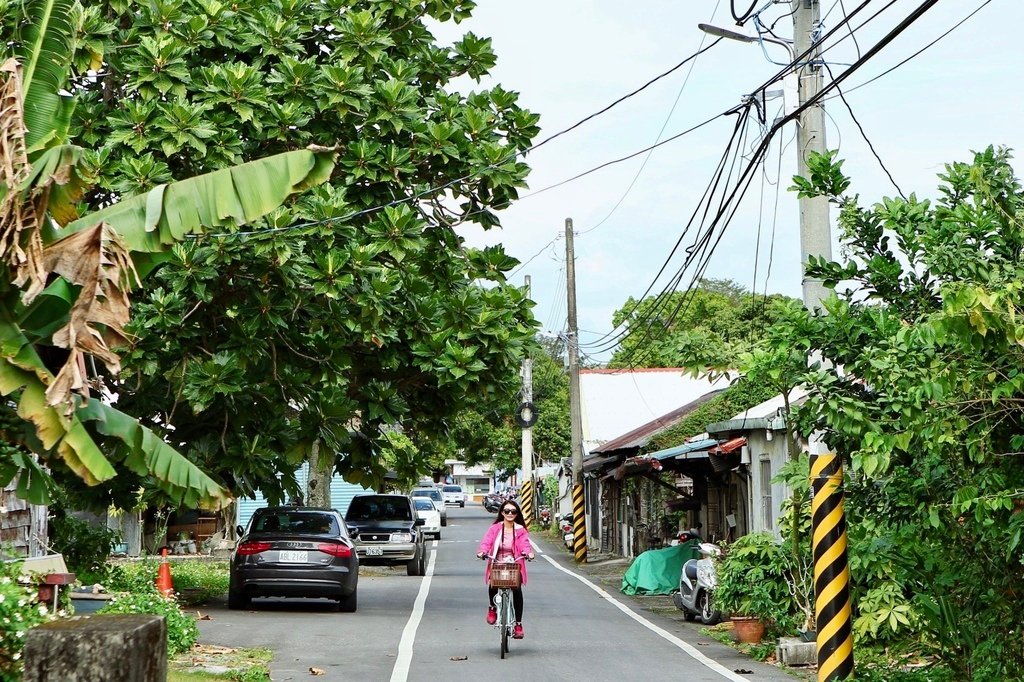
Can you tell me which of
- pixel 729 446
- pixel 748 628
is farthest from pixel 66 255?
pixel 729 446

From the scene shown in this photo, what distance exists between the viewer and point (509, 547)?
15188 millimetres

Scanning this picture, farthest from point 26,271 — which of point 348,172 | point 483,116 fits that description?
point 483,116

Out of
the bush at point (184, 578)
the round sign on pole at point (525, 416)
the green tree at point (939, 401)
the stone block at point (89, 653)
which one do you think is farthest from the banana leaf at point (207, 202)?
the round sign on pole at point (525, 416)

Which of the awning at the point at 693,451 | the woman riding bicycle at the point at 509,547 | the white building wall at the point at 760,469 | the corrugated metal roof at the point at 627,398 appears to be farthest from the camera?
the corrugated metal roof at the point at 627,398

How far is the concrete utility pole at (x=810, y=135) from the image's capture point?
11.8 m

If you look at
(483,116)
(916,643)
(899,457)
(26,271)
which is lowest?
(916,643)

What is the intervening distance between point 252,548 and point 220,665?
6.21 metres

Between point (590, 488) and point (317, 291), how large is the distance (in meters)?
37.3

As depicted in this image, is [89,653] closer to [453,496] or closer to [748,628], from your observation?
[748,628]

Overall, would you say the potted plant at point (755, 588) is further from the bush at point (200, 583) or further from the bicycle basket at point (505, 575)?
the bush at point (200, 583)

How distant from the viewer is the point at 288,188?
978cm

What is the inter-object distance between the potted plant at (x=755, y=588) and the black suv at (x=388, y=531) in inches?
582

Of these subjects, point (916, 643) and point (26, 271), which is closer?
point (26, 271)

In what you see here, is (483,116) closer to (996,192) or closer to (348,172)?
(348,172)
